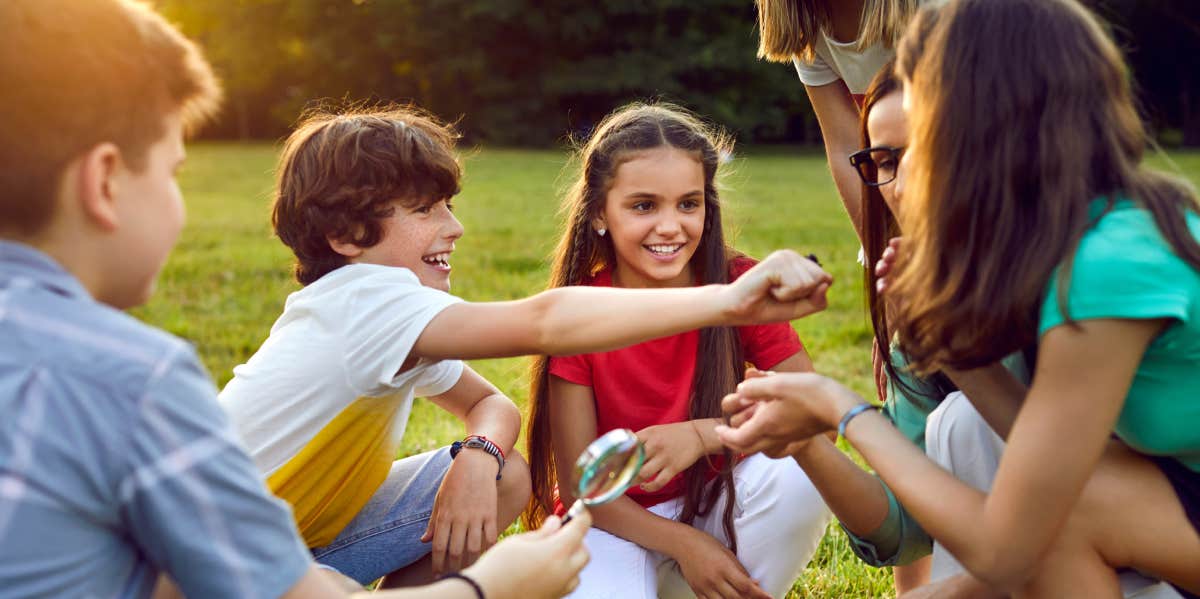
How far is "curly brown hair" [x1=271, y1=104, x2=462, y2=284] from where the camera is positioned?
7.78ft

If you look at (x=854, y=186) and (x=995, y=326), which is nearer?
(x=995, y=326)

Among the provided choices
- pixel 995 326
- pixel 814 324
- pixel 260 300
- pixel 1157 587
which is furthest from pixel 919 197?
pixel 260 300

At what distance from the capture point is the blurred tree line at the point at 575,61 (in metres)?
28.0

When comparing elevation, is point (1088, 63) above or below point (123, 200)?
above

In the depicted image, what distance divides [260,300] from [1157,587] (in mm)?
5045

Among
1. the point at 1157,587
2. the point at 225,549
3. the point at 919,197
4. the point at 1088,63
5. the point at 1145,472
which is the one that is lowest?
the point at 1157,587

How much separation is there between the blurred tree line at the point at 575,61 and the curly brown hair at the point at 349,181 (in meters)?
25.0

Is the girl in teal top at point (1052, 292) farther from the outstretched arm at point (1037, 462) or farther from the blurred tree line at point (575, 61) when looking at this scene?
the blurred tree line at point (575, 61)

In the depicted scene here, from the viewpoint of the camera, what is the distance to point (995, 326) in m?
1.67

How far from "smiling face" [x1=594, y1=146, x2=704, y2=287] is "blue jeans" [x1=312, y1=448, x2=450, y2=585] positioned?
0.71 meters

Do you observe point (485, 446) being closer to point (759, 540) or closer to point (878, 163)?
point (759, 540)

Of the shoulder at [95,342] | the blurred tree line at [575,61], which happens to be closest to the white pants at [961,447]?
the shoulder at [95,342]

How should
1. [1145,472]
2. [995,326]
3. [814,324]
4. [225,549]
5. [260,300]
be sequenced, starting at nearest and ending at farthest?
1. [225,549]
2. [995,326]
3. [1145,472]
4. [814,324]
5. [260,300]

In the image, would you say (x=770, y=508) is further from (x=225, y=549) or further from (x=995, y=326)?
(x=225, y=549)
